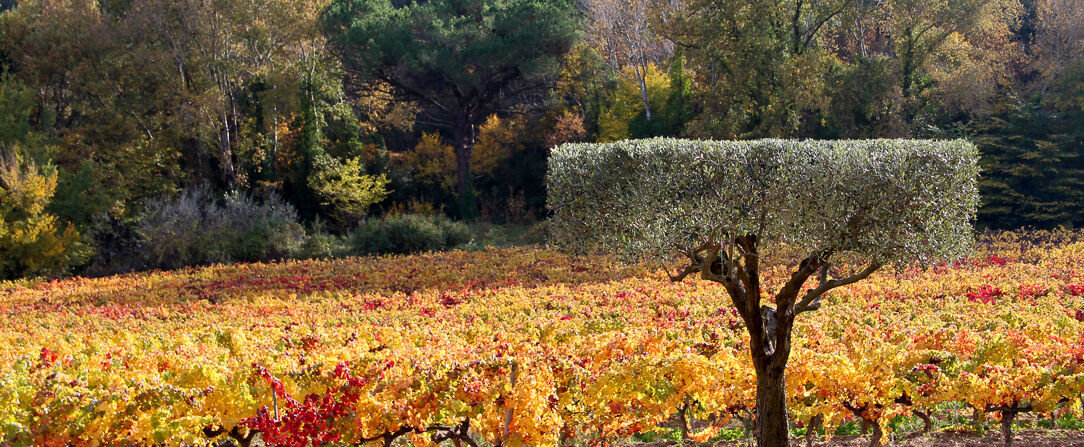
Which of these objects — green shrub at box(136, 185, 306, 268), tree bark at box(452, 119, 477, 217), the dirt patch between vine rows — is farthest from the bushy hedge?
tree bark at box(452, 119, 477, 217)

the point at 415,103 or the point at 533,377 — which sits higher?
the point at 415,103

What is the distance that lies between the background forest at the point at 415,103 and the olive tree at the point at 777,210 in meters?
17.3

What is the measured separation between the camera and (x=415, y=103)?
3394 cm

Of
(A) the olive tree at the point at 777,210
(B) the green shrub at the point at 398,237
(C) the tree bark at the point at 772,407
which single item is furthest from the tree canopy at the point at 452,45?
(C) the tree bark at the point at 772,407

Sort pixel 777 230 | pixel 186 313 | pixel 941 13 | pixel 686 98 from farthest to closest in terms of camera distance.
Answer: pixel 686 98 → pixel 941 13 → pixel 186 313 → pixel 777 230

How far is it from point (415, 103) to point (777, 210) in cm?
2860

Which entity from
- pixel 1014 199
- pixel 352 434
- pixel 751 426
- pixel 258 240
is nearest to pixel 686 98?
pixel 1014 199

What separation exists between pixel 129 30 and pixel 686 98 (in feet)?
69.2

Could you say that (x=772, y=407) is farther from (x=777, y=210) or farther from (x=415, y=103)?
(x=415, y=103)

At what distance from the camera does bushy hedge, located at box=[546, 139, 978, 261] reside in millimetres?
6656

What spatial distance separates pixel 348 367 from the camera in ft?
22.0

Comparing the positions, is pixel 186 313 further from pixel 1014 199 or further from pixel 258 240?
pixel 1014 199

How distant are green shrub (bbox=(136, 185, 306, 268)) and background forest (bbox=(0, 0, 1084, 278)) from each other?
79 mm

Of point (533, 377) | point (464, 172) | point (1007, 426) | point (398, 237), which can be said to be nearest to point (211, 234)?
point (398, 237)
